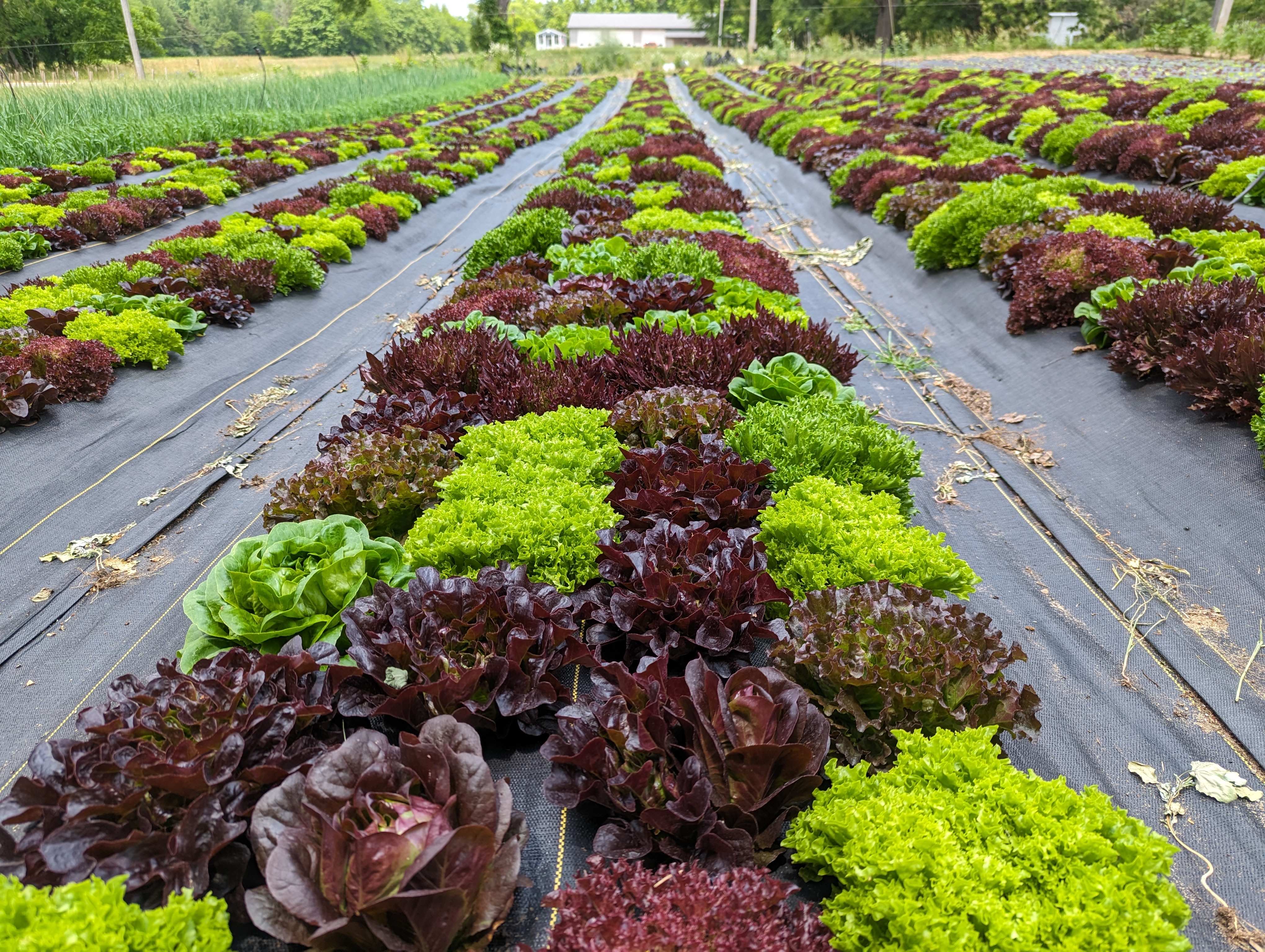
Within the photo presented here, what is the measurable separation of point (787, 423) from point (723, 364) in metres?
1.12

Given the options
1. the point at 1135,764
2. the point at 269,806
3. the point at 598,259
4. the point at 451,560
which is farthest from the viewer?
the point at 598,259

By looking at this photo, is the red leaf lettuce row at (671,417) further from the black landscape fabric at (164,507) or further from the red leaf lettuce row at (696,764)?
the red leaf lettuce row at (696,764)

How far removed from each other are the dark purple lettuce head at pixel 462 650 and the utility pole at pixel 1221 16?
44758mm

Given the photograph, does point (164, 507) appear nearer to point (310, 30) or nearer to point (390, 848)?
point (390, 848)

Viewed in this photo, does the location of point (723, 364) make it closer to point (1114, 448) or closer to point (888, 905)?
point (1114, 448)

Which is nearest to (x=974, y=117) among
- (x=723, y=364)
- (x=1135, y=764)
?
(x=723, y=364)

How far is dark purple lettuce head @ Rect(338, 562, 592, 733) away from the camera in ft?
8.25

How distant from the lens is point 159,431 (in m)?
5.79

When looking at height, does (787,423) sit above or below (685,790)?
above

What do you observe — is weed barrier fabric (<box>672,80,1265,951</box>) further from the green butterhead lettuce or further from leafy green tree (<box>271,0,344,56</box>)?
leafy green tree (<box>271,0,344,56</box>)

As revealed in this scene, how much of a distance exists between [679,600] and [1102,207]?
8.91 m

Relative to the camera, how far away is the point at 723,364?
16.0 feet

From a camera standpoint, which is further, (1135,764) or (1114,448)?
(1114,448)

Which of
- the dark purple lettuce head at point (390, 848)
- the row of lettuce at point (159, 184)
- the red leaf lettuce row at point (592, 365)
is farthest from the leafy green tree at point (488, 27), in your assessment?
the dark purple lettuce head at point (390, 848)
